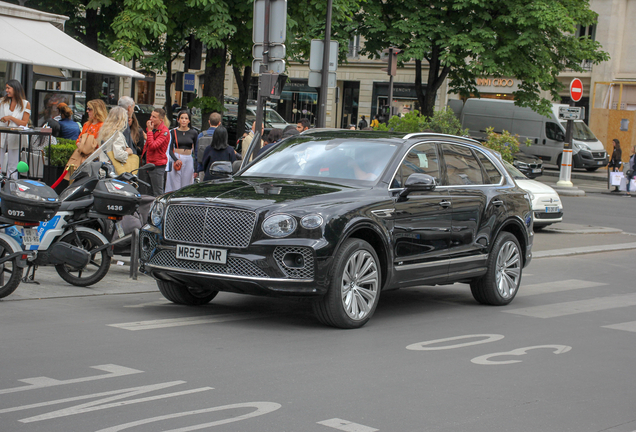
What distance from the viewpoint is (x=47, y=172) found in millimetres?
13250

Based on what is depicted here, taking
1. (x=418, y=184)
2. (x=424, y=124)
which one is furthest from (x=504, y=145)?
(x=418, y=184)

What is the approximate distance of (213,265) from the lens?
739 cm

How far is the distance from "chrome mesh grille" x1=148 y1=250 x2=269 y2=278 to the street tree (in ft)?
91.1

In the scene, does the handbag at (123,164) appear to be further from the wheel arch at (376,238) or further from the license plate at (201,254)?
the wheel arch at (376,238)

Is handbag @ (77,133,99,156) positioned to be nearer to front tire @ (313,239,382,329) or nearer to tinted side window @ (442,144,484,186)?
tinted side window @ (442,144,484,186)

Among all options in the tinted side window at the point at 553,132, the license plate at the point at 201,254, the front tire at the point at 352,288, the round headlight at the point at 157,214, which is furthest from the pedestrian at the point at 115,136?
the tinted side window at the point at 553,132

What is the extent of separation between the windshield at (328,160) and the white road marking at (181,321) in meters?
1.39

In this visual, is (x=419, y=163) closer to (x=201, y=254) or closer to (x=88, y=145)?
(x=201, y=254)

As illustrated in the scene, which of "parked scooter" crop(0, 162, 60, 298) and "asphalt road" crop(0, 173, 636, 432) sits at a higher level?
"parked scooter" crop(0, 162, 60, 298)

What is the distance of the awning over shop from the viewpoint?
14.3 metres

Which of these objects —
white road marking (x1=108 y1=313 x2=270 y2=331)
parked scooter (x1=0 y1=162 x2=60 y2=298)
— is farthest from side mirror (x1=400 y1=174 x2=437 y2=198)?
parked scooter (x1=0 y1=162 x2=60 y2=298)

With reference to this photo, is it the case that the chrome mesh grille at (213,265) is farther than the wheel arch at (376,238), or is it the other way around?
the wheel arch at (376,238)

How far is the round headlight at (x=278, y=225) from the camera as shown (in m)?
7.22

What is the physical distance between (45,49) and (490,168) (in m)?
8.49
